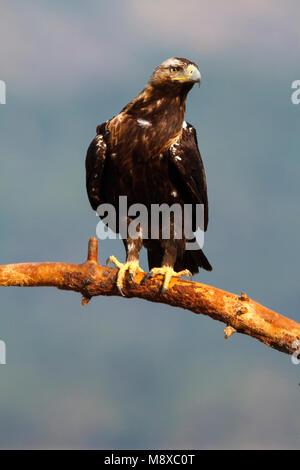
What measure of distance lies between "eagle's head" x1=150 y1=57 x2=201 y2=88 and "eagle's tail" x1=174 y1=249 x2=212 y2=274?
216 centimetres

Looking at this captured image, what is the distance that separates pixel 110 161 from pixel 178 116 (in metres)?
0.92

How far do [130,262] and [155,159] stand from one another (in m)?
1.18

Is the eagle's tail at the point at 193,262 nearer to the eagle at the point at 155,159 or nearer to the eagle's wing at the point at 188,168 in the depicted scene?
the eagle at the point at 155,159

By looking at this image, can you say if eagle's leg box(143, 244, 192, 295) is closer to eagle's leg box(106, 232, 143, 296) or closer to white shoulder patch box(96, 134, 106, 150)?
eagle's leg box(106, 232, 143, 296)

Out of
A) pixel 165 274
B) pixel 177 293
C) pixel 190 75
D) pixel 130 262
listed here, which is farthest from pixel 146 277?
pixel 190 75

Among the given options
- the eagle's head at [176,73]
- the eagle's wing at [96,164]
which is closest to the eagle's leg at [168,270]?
the eagle's wing at [96,164]

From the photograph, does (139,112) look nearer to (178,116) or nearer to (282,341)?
(178,116)

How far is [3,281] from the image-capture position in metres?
6.14

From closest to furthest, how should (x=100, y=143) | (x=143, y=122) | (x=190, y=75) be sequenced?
(x=190, y=75), (x=143, y=122), (x=100, y=143)

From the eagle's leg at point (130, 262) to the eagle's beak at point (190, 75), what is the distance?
6.30 feet

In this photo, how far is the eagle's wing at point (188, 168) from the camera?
6383 mm

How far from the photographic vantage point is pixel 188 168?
6.45 m

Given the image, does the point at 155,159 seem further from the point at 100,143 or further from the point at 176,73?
the point at 176,73
